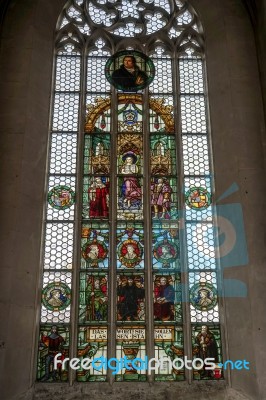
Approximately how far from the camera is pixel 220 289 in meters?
8.38

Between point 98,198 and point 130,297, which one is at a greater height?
point 98,198

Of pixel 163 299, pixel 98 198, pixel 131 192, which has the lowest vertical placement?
pixel 163 299

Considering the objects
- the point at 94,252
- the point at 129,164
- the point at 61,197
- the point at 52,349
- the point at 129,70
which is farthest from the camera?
the point at 129,70

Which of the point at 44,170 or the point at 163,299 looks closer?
the point at 163,299

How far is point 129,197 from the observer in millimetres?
9016

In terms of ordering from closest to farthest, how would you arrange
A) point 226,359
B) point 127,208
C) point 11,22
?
point 226,359 → point 127,208 → point 11,22

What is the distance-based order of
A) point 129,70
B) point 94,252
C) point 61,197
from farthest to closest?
1. point 129,70
2. point 61,197
3. point 94,252

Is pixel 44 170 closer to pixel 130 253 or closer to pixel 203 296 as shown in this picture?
pixel 130 253

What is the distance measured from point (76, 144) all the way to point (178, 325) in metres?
3.26

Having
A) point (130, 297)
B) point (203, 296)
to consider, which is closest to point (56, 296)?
point (130, 297)

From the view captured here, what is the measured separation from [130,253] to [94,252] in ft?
1.73

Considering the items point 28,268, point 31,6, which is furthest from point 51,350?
point 31,6

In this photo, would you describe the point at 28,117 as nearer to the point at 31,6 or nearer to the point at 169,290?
the point at 31,6

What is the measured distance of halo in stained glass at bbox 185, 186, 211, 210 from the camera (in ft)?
29.4
